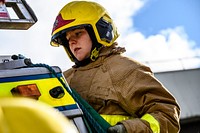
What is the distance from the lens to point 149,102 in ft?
9.01

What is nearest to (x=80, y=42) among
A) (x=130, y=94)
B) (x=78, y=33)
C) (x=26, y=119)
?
(x=78, y=33)

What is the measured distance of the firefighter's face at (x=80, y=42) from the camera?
3.17 meters

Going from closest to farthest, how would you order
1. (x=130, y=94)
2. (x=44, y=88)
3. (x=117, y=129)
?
(x=44, y=88) → (x=117, y=129) → (x=130, y=94)

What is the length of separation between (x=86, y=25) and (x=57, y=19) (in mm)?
259

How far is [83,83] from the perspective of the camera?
9.79ft

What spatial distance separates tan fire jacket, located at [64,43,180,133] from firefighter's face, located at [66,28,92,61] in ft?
0.77

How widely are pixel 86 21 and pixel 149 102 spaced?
79 centimetres

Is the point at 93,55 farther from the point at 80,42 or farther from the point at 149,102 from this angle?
the point at 149,102

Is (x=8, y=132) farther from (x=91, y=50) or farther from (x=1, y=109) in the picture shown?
(x=91, y=50)

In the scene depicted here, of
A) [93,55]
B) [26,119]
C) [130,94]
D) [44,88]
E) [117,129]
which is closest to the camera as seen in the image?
[26,119]

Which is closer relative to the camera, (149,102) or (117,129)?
(117,129)

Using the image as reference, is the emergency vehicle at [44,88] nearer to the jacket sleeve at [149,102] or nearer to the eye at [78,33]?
the jacket sleeve at [149,102]

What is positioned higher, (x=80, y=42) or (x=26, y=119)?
(x=80, y=42)


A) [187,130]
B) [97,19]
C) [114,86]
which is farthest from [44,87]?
[187,130]
